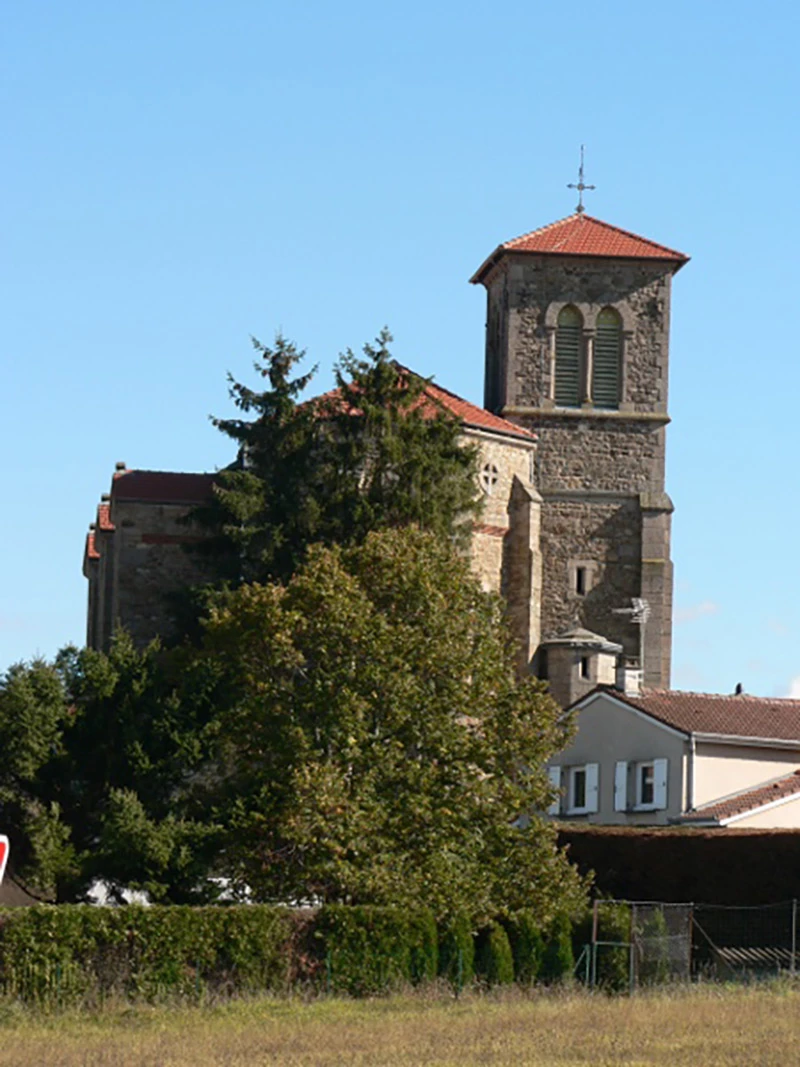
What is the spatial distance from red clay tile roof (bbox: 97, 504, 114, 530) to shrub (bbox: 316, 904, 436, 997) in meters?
25.6

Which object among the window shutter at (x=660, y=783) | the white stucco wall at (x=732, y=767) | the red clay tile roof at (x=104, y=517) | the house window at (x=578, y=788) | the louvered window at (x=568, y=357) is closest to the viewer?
the white stucco wall at (x=732, y=767)

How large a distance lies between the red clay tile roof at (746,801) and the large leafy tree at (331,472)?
9.40 metres

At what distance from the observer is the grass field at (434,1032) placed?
21406 mm

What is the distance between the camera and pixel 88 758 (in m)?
36.8

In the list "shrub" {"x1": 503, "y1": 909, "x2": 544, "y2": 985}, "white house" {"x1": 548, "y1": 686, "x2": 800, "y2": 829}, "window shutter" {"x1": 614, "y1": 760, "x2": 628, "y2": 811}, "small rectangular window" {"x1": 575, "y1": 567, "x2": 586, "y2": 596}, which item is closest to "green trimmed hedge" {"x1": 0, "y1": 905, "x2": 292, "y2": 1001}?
"shrub" {"x1": 503, "y1": 909, "x2": 544, "y2": 985}

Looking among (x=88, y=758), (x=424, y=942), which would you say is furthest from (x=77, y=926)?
(x=88, y=758)

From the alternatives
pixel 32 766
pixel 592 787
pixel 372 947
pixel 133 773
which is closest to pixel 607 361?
pixel 592 787

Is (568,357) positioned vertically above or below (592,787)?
above

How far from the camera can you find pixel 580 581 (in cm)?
5797

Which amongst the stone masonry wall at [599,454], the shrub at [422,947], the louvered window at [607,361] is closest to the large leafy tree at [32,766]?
the shrub at [422,947]

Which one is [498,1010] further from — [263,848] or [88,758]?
[88,758]

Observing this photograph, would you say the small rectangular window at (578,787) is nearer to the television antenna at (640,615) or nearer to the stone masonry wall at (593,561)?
the television antenna at (640,615)

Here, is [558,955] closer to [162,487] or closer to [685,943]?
Answer: [685,943]

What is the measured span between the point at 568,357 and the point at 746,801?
2122 centimetres
